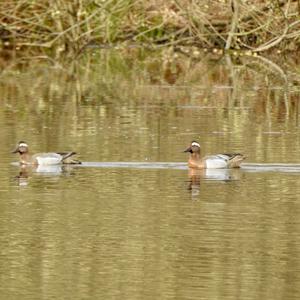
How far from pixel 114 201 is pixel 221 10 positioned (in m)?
19.0

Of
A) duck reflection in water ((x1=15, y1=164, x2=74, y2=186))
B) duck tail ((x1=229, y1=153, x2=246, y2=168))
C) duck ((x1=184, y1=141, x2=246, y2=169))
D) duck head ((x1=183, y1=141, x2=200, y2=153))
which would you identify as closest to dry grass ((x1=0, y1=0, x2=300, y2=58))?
duck head ((x1=183, y1=141, x2=200, y2=153))

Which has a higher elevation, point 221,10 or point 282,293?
point 221,10

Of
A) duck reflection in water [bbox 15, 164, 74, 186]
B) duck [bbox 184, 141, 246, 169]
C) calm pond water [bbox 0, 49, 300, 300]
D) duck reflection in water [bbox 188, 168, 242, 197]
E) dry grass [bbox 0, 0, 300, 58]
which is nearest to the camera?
calm pond water [bbox 0, 49, 300, 300]

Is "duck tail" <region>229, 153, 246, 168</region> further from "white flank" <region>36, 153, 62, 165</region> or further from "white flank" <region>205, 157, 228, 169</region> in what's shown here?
"white flank" <region>36, 153, 62, 165</region>

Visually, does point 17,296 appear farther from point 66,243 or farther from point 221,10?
point 221,10

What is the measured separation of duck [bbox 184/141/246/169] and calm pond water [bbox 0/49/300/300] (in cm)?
10

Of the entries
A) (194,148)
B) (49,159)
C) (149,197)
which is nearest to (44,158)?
(49,159)

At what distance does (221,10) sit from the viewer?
31141 millimetres

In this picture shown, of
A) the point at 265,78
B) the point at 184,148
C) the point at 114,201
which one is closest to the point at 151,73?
the point at 265,78

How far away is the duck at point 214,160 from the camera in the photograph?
14.5m

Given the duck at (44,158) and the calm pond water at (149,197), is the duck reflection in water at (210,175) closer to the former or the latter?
the calm pond water at (149,197)

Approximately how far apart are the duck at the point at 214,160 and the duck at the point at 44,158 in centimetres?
116

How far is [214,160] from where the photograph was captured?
1480 cm

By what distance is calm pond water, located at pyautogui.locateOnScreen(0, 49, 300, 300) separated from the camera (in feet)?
31.6
